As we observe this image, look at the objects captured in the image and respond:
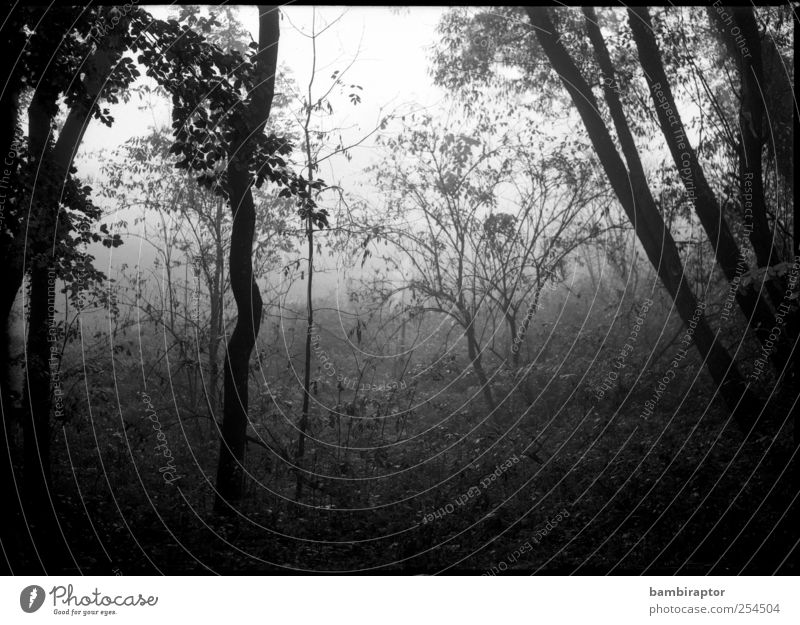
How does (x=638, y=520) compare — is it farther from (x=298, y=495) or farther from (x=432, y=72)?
(x=432, y=72)

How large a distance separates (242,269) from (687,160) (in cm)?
488

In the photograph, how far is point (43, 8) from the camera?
4.62 m

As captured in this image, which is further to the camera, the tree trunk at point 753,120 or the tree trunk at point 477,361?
the tree trunk at point 477,361

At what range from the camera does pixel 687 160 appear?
6.77m

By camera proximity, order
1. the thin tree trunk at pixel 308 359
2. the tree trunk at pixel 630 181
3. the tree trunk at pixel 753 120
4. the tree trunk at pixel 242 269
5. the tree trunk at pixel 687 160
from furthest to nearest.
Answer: the tree trunk at pixel 630 181 < the thin tree trunk at pixel 308 359 < the tree trunk at pixel 687 160 < the tree trunk at pixel 242 269 < the tree trunk at pixel 753 120

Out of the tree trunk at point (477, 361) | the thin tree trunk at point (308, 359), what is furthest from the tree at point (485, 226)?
the thin tree trunk at point (308, 359)

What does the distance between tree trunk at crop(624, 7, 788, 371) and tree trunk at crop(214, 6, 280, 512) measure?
363 centimetres

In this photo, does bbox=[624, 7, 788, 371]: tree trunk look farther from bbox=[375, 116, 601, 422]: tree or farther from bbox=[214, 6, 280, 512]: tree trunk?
bbox=[214, 6, 280, 512]: tree trunk

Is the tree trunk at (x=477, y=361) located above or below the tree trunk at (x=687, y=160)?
below

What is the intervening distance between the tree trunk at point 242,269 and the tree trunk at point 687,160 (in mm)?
3631

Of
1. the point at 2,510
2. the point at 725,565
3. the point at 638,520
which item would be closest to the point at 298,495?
the point at 2,510

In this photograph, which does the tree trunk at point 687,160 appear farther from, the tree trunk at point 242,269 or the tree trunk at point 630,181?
the tree trunk at point 242,269

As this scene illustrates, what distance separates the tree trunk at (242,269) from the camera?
5855 mm

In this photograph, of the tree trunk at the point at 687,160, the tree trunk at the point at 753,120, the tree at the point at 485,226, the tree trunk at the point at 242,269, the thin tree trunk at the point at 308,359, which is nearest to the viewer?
the tree trunk at the point at 753,120
